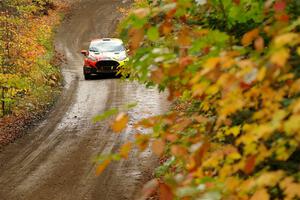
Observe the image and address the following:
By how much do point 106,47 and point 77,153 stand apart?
11.7m

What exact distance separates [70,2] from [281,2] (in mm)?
44091

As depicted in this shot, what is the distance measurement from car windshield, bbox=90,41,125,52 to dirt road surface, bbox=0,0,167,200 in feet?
5.14

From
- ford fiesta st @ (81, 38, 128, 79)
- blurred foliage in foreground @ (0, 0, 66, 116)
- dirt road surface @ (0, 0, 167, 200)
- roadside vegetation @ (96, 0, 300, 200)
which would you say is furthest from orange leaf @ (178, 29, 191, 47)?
ford fiesta st @ (81, 38, 128, 79)

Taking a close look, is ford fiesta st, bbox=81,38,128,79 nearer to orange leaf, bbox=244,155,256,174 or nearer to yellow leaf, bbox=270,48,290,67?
orange leaf, bbox=244,155,256,174

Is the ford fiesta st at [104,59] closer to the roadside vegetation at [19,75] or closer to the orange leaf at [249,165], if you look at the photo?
the roadside vegetation at [19,75]

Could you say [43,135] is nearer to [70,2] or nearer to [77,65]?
[77,65]

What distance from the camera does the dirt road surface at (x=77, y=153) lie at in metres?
10.3

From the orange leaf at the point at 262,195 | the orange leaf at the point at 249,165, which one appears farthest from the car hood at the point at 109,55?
the orange leaf at the point at 262,195

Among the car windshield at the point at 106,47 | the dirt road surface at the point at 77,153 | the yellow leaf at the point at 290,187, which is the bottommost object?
the dirt road surface at the point at 77,153

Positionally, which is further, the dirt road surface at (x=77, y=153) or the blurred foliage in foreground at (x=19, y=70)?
the blurred foliage in foreground at (x=19, y=70)

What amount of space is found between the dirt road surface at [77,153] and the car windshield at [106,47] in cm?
157

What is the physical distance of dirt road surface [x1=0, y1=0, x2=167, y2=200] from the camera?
1031 cm

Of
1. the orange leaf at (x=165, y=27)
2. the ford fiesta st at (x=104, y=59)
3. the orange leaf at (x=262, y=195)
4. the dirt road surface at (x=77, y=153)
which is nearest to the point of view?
the orange leaf at (x=262, y=195)

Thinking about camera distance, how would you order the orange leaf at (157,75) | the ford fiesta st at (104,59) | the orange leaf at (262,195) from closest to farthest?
1. the orange leaf at (262,195)
2. the orange leaf at (157,75)
3. the ford fiesta st at (104,59)
